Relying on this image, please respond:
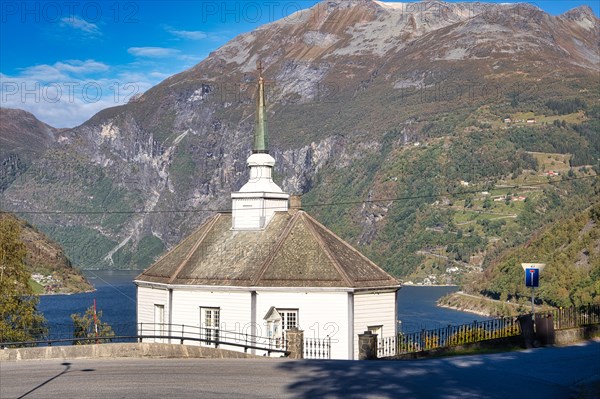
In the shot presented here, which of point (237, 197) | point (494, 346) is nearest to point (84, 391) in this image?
point (494, 346)

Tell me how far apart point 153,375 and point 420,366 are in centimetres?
799

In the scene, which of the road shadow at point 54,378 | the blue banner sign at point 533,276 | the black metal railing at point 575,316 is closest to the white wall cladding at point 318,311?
the black metal railing at point 575,316

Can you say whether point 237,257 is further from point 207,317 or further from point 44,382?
point 44,382

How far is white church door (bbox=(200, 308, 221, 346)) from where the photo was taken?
152 feet

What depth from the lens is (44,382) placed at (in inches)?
928

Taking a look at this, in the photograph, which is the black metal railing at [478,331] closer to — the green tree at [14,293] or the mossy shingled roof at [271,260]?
the mossy shingled roof at [271,260]

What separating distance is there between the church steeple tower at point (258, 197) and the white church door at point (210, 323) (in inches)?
260

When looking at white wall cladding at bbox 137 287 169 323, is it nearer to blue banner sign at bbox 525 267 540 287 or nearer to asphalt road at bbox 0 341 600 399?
asphalt road at bbox 0 341 600 399

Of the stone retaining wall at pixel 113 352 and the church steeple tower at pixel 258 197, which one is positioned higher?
the church steeple tower at pixel 258 197

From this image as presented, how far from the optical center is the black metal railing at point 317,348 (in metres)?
41.8

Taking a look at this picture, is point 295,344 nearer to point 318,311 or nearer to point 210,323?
point 318,311

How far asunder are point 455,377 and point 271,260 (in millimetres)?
23346

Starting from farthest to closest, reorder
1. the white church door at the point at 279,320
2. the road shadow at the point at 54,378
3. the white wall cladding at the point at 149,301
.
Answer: the white wall cladding at the point at 149,301 < the white church door at the point at 279,320 < the road shadow at the point at 54,378

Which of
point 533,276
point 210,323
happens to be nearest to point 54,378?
point 533,276
